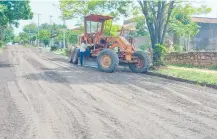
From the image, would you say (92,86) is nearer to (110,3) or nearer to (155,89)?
(155,89)

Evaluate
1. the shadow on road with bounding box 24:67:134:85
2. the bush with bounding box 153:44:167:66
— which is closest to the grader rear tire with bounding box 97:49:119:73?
the shadow on road with bounding box 24:67:134:85

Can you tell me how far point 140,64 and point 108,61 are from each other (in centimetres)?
179

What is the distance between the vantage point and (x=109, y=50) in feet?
50.1

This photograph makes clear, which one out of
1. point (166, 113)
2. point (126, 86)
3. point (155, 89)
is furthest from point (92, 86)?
point (166, 113)

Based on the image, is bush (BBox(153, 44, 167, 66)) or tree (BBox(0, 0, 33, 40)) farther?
tree (BBox(0, 0, 33, 40))

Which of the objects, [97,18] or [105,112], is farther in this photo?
[97,18]

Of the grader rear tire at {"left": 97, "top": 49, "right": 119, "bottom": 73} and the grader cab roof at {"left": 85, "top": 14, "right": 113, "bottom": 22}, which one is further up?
the grader cab roof at {"left": 85, "top": 14, "right": 113, "bottom": 22}

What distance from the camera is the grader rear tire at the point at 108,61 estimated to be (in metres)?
14.7

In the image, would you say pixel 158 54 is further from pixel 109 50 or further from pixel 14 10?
pixel 14 10

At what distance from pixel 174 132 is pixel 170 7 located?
41.2ft

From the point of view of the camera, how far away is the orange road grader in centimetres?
1521

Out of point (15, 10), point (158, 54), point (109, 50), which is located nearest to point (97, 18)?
point (109, 50)

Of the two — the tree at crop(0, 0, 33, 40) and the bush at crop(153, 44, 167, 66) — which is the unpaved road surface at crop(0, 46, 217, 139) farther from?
the tree at crop(0, 0, 33, 40)

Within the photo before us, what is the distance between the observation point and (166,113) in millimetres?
6609
